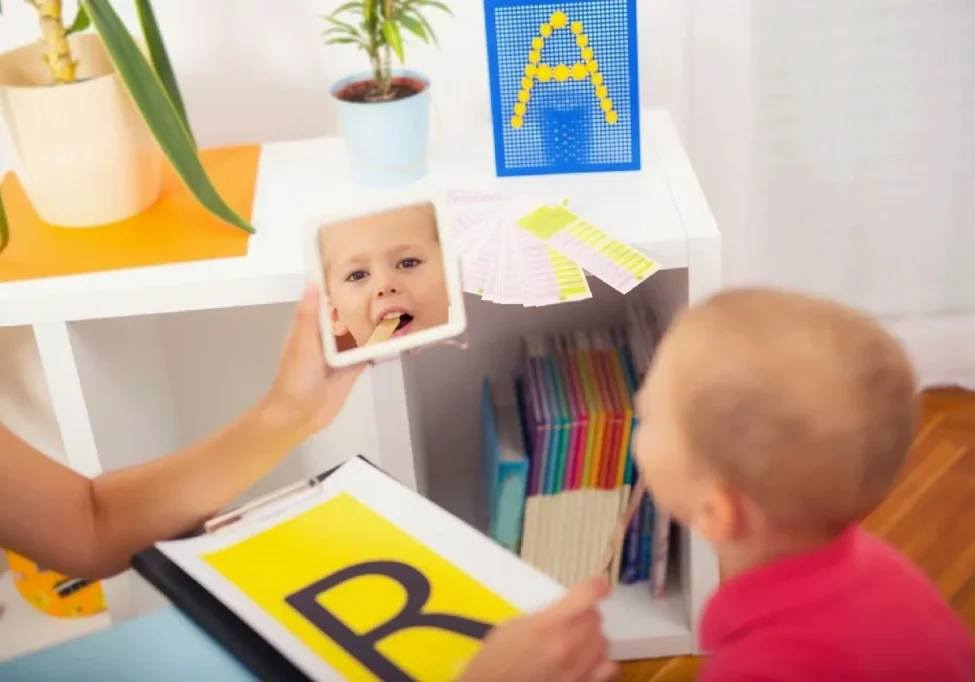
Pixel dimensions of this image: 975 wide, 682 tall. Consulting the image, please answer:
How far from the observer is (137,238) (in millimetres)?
1163

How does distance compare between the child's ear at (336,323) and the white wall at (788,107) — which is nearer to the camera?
the child's ear at (336,323)

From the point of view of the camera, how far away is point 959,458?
1.69 m

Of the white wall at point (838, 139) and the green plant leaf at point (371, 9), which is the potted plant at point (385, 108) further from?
the white wall at point (838, 139)

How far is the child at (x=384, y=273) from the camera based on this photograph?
3.05 ft

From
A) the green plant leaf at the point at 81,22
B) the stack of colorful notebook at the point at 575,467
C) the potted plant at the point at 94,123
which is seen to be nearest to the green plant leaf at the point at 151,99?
the potted plant at the point at 94,123

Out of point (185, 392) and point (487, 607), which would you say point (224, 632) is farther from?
point (185, 392)

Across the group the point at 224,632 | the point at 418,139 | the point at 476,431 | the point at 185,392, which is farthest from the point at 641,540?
the point at 224,632

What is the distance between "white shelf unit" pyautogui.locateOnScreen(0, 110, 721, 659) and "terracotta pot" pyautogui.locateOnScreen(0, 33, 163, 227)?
0.39ft

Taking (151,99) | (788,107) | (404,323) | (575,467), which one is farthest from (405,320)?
(788,107)

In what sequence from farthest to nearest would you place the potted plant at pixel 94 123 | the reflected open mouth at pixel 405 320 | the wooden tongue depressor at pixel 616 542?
the wooden tongue depressor at pixel 616 542 → the potted plant at pixel 94 123 → the reflected open mouth at pixel 405 320

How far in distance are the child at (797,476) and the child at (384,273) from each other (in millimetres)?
284

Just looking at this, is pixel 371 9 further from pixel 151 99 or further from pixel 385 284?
pixel 385 284

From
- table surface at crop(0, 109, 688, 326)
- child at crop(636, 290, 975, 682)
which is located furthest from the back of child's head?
table surface at crop(0, 109, 688, 326)

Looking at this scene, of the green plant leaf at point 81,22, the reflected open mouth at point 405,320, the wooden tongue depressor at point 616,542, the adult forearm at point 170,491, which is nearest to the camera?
the adult forearm at point 170,491
